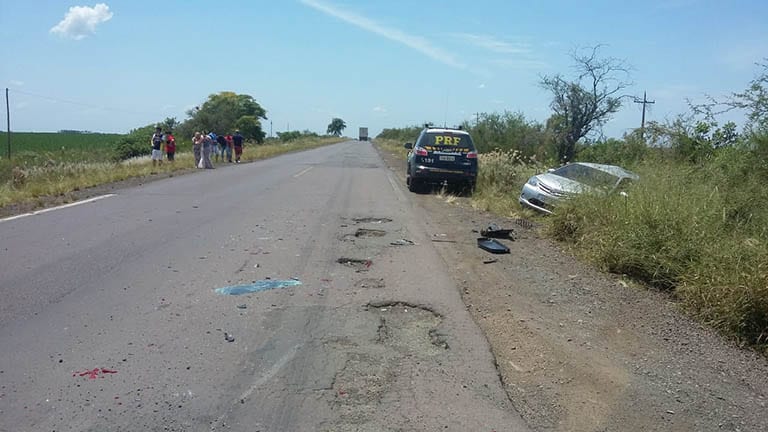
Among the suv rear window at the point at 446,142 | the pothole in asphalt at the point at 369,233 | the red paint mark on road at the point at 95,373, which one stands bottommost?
the red paint mark on road at the point at 95,373

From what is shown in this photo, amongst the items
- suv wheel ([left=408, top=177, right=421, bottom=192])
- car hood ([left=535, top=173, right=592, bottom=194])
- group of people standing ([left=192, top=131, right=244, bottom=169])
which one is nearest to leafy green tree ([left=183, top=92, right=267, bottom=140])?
group of people standing ([left=192, top=131, right=244, bottom=169])

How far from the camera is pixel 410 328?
16.8 feet

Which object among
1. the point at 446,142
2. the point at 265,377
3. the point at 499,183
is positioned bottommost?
the point at 265,377

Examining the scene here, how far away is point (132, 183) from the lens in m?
17.1

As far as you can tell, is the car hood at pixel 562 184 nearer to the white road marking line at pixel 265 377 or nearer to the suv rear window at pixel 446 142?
the suv rear window at pixel 446 142

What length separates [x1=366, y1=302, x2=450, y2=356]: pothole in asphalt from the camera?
4.72 meters

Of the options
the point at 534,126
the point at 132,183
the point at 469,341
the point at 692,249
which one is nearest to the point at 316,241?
the point at 469,341

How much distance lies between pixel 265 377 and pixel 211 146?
24539 millimetres

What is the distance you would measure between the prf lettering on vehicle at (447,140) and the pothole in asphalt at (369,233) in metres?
7.02

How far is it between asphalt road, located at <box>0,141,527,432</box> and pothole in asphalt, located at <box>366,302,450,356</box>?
19 millimetres

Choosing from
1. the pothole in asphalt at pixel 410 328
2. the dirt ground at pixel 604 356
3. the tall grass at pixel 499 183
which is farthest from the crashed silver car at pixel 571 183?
the pothole in asphalt at pixel 410 328

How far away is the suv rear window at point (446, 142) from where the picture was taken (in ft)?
53.5

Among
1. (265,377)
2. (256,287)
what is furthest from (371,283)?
(265,377)

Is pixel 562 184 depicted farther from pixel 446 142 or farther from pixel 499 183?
pixel 446 142
